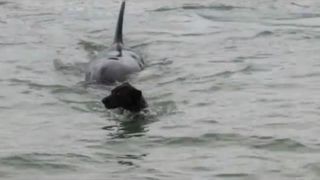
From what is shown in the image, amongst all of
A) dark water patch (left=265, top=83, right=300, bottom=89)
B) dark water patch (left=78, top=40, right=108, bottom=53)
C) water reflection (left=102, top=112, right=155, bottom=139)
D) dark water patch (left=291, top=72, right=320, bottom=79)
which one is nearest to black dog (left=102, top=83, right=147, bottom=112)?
water reflection (left=102, top=112, right=155, bottom=139)

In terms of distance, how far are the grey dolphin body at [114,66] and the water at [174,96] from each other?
16cm

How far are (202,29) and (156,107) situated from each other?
488 centimetres

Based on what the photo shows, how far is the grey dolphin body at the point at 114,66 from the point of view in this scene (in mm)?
8703

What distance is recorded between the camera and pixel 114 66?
8883mm

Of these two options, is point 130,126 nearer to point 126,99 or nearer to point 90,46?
point 126,99

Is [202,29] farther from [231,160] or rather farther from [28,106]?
[231,160]

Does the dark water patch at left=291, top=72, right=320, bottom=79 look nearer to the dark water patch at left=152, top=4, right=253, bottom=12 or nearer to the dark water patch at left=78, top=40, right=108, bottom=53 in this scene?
the dark water patch at left=78, top=40, right=108, bottom=53

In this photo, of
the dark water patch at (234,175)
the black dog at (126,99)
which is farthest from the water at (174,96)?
the black dog at (126,99)

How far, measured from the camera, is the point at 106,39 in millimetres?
A: 12148

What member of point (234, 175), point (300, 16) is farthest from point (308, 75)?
point (300, 16)

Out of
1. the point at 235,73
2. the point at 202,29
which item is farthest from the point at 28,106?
the point at 202,29

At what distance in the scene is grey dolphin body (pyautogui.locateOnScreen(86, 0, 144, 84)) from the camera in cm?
870

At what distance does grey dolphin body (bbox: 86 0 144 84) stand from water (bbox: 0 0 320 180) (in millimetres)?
163

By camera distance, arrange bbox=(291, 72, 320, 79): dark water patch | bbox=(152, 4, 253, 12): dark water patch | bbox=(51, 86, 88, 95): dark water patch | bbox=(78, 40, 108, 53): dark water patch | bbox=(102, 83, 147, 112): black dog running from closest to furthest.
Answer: bbox=(102, 83, 147, 112): black dog < bbox=(51, 86, 88, 95): dark water patch < bbox=(291, 72, 320, 79): dark water patch < bbox=(78, 40, 108, 53): dark water patch < bbox=(152, 4, 253, 12): dark water patch
